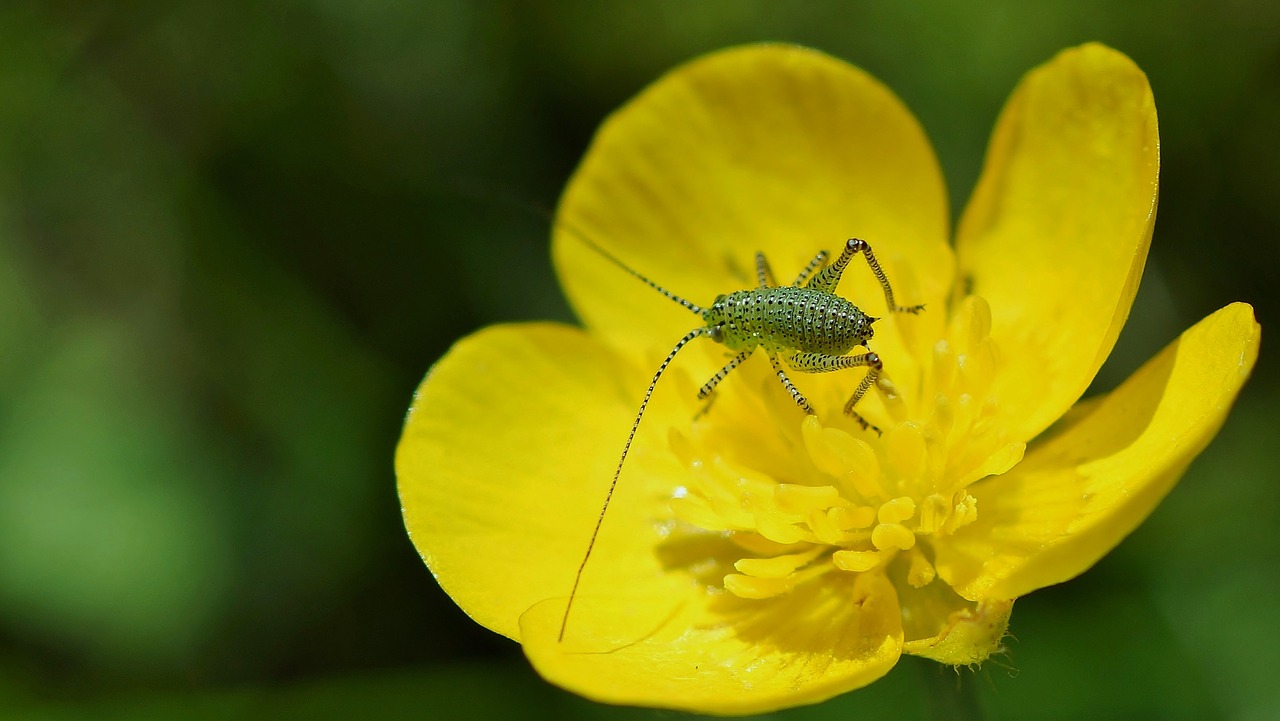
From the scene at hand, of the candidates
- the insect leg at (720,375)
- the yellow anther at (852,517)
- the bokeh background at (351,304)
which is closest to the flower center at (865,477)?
the yellow anther at (852,517)

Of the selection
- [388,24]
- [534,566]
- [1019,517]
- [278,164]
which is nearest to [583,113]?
[388,24]

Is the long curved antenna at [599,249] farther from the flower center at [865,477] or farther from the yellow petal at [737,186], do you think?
the flower center at [865,477]

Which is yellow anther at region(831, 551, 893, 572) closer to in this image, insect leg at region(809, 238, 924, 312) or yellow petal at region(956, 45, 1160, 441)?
yellow petal at region(956, 45, 1160, 441)

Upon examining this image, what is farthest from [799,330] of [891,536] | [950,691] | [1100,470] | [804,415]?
[950,691]

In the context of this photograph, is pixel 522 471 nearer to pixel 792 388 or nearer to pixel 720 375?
pixel 720 375

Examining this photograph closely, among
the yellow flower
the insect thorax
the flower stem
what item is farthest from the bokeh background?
the insect thorax

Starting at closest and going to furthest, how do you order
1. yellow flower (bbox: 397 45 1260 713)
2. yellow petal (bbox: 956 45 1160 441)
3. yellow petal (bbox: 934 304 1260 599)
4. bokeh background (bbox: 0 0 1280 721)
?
yellow petal (bbox: 934 304 1260 599)
yellow flower (bbox: 397 45 1260 713)
yellow petal (bbox: 956 45 1160 441)
bokeh background (bbox: 0 0 1280 721)

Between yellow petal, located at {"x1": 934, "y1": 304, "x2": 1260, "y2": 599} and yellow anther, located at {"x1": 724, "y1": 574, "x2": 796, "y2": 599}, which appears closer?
yellow petal, located at {"x1": 934, "y1": 304, "x2": 1260, "y2": 599}
